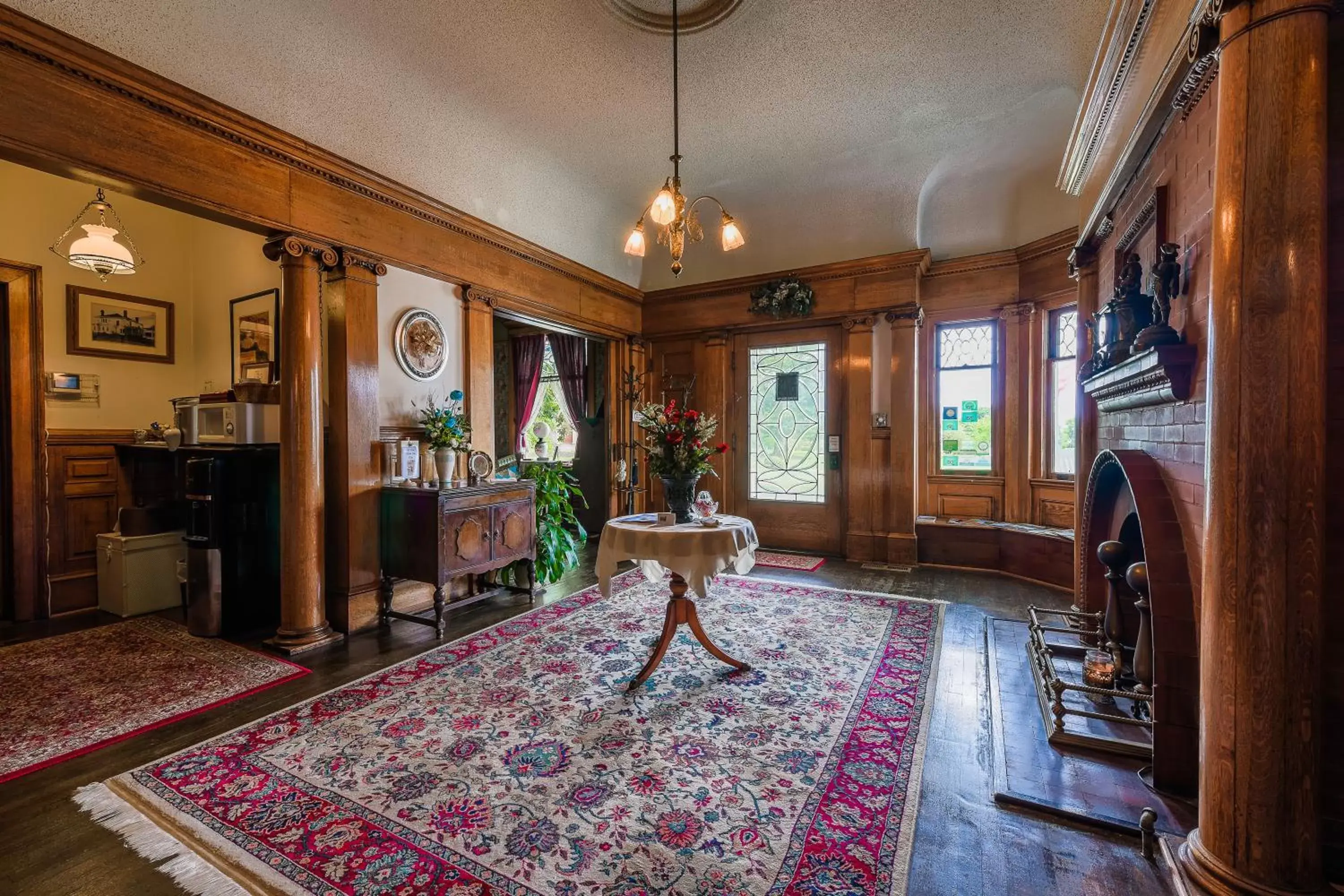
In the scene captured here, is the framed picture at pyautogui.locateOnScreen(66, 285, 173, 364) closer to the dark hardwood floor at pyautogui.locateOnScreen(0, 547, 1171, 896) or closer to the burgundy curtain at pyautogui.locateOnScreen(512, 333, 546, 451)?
the dark hardwood floor at pyautogui.locateOnScreen(0, 547, 1171, 896)

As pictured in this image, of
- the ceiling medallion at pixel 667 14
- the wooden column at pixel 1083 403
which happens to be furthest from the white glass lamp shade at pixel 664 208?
the wooden column at pixel 1083 403

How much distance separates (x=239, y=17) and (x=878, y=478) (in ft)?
19.1

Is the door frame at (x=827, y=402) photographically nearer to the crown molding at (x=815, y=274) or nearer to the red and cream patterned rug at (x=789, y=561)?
the red and cream patterned rug at (x=789, y=561)

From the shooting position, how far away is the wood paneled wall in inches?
207

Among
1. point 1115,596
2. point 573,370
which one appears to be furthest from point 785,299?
point 1115,596

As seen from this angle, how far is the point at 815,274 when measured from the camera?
5.95 metres

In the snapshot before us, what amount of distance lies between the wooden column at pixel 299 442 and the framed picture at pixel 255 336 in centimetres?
130

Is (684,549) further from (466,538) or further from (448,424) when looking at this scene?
(448,424)

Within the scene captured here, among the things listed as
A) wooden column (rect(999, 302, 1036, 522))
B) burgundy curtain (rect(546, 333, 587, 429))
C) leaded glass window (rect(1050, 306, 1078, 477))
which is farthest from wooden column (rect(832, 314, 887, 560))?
burgundy curtain (rect(546, 333, 587, 429))

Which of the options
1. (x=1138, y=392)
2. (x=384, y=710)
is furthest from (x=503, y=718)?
(x=1138, y=392)

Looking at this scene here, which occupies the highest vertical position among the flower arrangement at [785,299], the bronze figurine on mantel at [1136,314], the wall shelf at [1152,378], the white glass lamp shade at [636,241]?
the flower arrangement at [785,299]

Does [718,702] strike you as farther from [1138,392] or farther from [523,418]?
[523,418]

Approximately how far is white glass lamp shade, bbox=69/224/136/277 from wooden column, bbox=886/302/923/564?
6.30 m

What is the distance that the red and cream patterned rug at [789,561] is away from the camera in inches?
215
